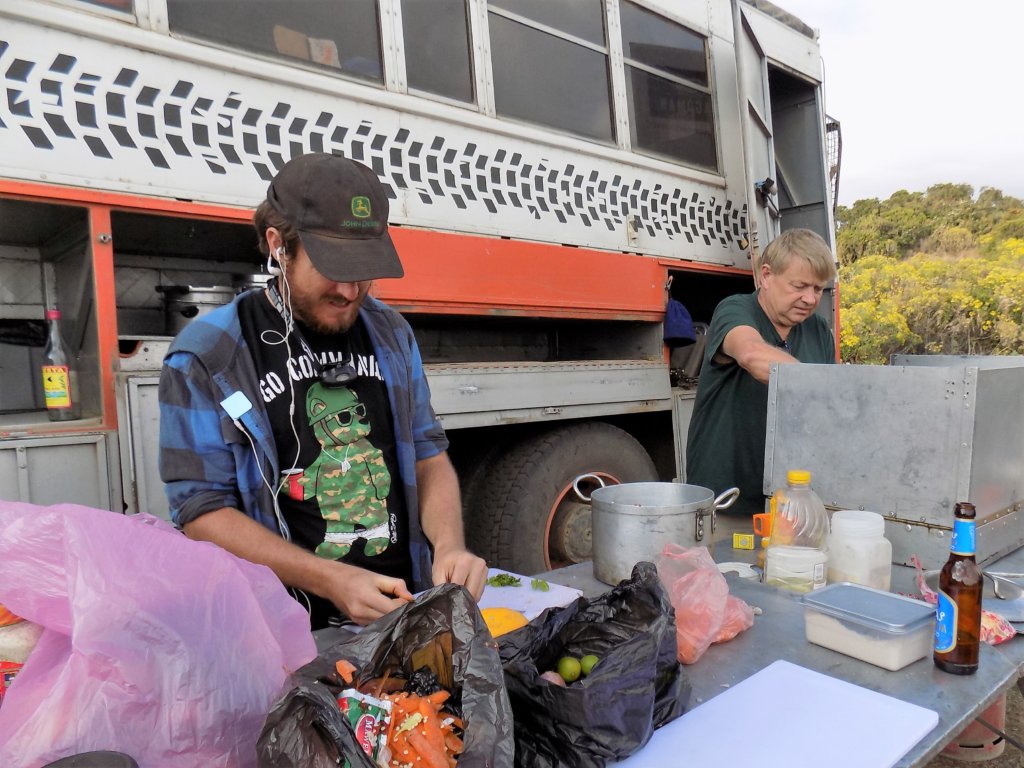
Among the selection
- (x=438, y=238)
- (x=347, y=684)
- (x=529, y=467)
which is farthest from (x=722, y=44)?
(x=347, y=684)

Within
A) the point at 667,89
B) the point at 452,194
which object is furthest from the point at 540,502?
the point at 667,89

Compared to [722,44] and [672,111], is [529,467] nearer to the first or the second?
[672,111]

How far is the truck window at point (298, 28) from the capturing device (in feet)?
7.80

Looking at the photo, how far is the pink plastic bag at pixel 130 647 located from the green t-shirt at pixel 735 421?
1.83m

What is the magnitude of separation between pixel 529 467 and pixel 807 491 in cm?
192

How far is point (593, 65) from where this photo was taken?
12.2 ft

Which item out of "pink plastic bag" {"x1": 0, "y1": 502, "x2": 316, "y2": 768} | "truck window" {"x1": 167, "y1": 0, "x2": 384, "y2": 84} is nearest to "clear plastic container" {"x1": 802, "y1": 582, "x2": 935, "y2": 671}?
"pink plastic bag" {"x1": 0, "y1": 502, "x2": 316, "y2": 768}

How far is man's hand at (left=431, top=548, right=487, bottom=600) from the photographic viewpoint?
4.73 ft

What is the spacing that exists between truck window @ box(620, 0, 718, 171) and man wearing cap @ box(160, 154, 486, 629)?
2713 mm

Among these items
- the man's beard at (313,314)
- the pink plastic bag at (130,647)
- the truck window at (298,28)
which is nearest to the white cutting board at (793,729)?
the pink plastic bag at (130,647)

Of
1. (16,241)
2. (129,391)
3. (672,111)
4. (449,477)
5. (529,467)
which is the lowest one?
(529,467)

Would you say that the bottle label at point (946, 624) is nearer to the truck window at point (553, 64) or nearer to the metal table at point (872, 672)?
the metal table at point (872, 672)

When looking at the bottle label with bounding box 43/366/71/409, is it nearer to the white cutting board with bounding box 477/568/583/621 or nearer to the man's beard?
the man's beard

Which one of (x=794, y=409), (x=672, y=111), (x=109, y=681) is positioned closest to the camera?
(x=109, y=681)
